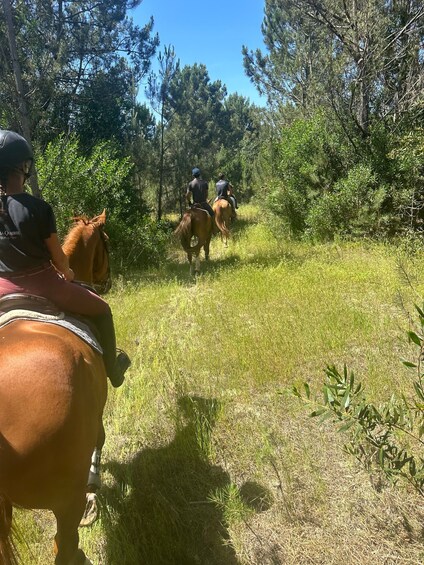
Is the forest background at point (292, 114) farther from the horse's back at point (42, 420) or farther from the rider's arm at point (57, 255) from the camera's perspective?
the horse's back at point (42, 420)

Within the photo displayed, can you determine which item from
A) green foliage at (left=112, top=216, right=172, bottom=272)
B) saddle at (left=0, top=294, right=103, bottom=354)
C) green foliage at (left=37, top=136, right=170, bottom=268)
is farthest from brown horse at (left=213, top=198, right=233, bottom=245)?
saddle at (left=0, top=294, right=103, bottom=354)

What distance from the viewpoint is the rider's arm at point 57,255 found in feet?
7.96

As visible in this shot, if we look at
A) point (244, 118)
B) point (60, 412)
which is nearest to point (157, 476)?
point (60, 412)

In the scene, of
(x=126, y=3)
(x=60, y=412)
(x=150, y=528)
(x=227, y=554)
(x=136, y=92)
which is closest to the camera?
(x=60, y=412)

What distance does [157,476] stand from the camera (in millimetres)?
2885

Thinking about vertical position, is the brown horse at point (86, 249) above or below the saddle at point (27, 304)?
above

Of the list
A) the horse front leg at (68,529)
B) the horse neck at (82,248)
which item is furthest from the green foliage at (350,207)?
the horse front leg at (68,529)

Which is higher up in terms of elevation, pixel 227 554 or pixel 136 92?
pixel 136 92

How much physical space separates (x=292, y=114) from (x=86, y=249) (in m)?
15.0

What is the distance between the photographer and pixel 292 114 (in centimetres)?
1595

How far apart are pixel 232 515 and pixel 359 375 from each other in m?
1.84

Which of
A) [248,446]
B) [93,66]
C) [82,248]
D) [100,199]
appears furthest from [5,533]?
[93,66]

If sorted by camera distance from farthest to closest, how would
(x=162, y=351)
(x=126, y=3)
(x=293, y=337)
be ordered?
(x=126, y=3), (x=162, y=351), (x=293, y=337)

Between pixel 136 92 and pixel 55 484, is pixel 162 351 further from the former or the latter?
pixel 136 92
